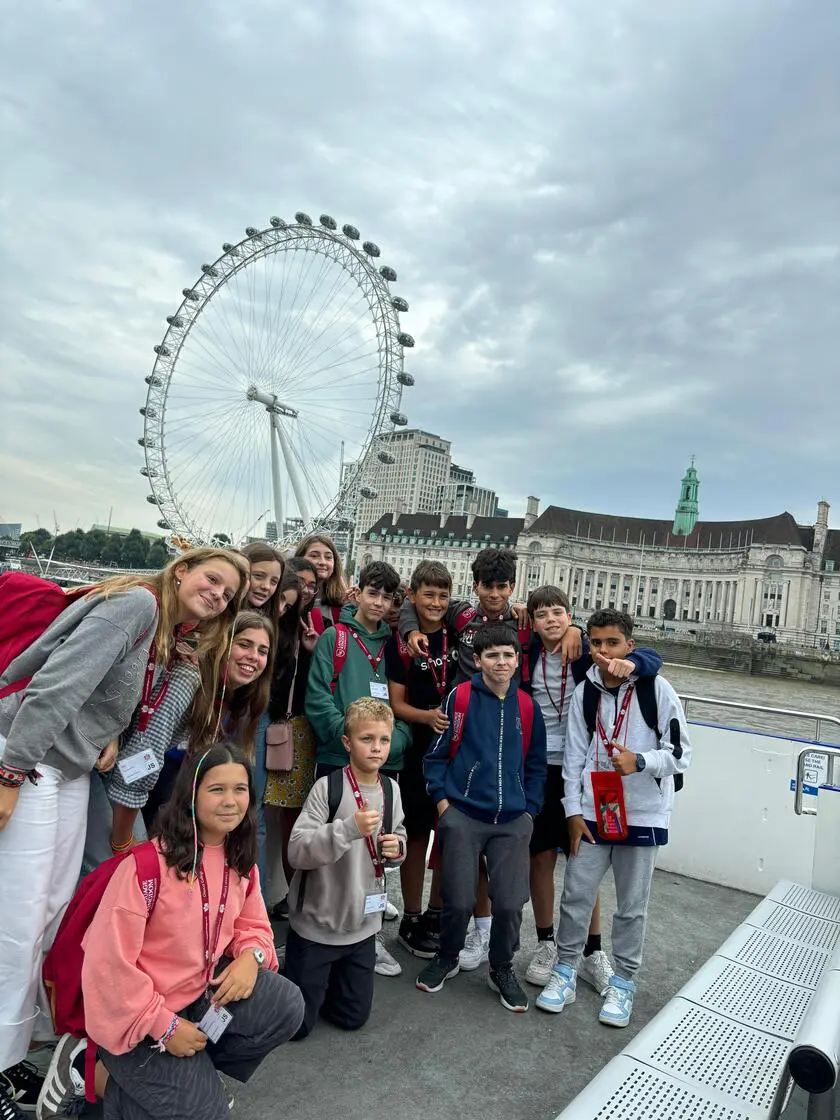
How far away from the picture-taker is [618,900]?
3729mm

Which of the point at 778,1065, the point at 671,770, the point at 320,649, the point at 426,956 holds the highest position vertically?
the point at 320,649

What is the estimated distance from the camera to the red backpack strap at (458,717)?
3.81 m

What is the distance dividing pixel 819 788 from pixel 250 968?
3875mm

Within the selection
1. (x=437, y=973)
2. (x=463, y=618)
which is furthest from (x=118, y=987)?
(x=463, y=618)

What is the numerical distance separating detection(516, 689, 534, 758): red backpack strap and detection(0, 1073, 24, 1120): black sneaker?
2.40 metres

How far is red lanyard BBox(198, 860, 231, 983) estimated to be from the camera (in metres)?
2.48

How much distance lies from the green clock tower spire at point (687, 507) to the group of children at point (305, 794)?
121 meters

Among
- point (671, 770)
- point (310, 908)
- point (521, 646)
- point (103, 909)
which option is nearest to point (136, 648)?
point (103, 909)

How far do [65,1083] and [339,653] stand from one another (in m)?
2.08

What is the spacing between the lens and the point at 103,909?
7.72 ft

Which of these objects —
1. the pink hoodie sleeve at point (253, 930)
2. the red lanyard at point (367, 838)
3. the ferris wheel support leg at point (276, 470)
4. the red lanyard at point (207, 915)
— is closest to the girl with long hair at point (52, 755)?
the red lanyard at point (207, 915)

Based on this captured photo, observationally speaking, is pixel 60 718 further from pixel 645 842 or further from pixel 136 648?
pixel 645 842

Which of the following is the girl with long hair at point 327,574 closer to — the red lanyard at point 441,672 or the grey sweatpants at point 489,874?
the red lanyard at point 441,672

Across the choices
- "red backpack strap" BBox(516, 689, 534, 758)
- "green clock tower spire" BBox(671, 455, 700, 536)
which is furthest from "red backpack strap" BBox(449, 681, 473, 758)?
"green clock tower spire" BBox(671, 455, 700, 536)
